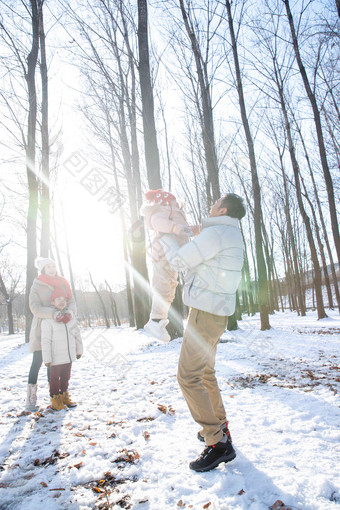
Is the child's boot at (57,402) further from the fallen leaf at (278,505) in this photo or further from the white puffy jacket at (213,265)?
the fallen leaf at (278,505)

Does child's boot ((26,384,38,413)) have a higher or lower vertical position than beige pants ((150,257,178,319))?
lower

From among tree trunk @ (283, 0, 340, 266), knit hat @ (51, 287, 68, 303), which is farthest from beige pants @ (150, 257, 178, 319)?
tree trunk @ (283, 0, 340, 266)

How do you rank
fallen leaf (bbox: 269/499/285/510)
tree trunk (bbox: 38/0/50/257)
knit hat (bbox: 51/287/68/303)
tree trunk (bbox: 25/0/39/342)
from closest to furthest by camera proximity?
1. fallen leaf (bbox: 269/499/285/510)
2. knit hat (bbox: 51/287/68/303)
3. tree trunk (bbox: 25/0/39/342)
4. tree trunk (bbox: 38/0/50/257)

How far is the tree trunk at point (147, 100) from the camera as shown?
6.47 m

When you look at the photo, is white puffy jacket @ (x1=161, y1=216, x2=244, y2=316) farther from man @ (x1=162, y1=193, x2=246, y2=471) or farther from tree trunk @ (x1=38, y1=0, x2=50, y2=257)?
tree trunk @ (x1=38, y1=0, x2=50, y2=257)

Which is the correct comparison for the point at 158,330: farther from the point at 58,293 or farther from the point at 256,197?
the point at 256,197

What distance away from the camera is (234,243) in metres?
2.27

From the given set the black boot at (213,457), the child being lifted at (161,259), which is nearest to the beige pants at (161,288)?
the child being lifted at (161,259)

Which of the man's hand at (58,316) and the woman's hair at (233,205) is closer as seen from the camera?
the woman's hair at (233,205)

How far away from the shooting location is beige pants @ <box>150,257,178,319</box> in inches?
84.9

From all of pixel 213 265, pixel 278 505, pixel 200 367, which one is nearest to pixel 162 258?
pixel 213 265

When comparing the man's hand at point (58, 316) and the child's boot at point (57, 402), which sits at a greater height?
the man's hand at point (58, 316)

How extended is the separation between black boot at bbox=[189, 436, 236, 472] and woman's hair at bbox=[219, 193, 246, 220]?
5.57 ft

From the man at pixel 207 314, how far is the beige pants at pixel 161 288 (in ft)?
0.40
